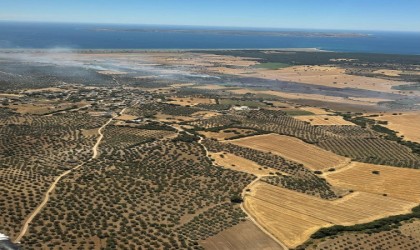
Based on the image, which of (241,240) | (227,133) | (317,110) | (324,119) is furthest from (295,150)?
(317,110)

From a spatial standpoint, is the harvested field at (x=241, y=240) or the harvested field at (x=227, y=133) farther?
the harvested field at (x=227, y=133)

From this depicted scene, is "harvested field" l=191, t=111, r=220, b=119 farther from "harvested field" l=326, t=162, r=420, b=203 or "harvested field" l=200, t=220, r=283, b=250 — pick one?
"harvested field" l=200, t=220, r=283, b=250

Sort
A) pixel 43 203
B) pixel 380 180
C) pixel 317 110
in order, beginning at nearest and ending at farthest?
pixel 43 203 → pixel 380 180 → pixel 317 110

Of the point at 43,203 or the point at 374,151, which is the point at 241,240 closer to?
the point at 43,203

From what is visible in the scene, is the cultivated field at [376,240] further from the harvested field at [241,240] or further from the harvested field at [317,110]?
the harvested field at [317,110]

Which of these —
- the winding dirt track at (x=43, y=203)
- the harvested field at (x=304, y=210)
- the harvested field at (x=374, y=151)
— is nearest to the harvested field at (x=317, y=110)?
the harvested field at (x=374, y=151)

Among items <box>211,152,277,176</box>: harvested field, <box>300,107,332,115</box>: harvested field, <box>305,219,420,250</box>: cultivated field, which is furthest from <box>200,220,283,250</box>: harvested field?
<box>300,107,332,115</box>: harvested field

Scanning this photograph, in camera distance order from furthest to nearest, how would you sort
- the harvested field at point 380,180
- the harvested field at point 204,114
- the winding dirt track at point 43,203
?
the harvested field at point 204,114, the harvested field at point 380,180, the winding dirt track at point 43,203
